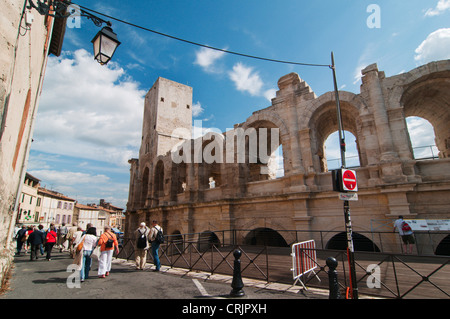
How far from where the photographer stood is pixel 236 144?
14273mm

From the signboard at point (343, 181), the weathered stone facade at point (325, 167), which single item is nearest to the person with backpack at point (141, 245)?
the signboard at point (343, 181)

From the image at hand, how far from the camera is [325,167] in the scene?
43.2 feet

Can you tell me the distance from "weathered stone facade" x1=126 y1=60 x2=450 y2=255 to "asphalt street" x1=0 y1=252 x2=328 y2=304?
5.99 m

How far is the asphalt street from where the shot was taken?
188 inches

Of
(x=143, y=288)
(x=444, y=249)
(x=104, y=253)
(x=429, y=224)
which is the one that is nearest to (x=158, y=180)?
(x=104, y=253)

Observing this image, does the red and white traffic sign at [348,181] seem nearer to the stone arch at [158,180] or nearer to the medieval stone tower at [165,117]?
the stone arch at [158,180]

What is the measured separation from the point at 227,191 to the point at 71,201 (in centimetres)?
4571

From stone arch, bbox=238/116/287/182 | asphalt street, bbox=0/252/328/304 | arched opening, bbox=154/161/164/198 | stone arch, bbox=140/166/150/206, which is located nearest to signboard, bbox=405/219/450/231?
asphalt street, bbox=0/252/328/304

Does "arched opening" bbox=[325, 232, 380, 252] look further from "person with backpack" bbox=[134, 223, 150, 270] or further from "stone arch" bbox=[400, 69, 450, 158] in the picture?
"person with backpack" bbox=[134, 223, 150, 270]

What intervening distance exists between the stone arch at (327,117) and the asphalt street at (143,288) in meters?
7.67

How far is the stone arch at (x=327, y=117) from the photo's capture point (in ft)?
36.4

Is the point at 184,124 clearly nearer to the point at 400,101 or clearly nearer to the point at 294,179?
the point at 294,179

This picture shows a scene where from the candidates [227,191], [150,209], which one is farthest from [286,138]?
[150,209]

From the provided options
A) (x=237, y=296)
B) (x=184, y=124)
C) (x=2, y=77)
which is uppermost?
(x=184, y=124)
